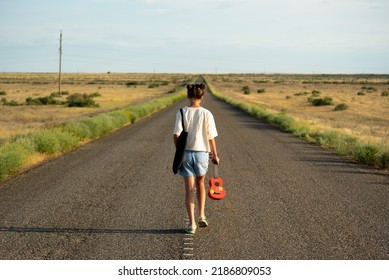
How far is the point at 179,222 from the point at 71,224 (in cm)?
151

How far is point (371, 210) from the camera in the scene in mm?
7871

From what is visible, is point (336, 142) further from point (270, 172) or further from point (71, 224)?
point (71, 224)

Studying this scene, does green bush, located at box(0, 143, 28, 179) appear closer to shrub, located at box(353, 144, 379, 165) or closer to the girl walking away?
the girl walking away

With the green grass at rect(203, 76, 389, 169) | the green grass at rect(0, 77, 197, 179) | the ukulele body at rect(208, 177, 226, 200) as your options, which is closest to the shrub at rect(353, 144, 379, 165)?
the green grass at rect(203, 76, 389, 169)

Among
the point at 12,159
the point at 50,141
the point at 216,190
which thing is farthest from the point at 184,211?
the point at 50,141

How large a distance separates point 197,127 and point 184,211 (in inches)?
72.0

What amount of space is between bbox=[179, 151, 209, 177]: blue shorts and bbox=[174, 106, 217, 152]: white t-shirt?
7 cm

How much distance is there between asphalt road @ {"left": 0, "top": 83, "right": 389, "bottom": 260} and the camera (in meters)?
5.79

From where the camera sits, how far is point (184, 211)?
25.0ft

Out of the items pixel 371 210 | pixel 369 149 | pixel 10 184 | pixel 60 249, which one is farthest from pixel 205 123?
pixel 369 149

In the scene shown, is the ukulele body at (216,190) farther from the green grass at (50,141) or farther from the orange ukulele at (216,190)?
the green grass at (50,141)

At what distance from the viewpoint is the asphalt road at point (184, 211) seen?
5.79m

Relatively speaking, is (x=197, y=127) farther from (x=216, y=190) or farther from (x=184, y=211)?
(x=184, y=211)

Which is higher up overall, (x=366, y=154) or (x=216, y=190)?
(x=216, y=190)
